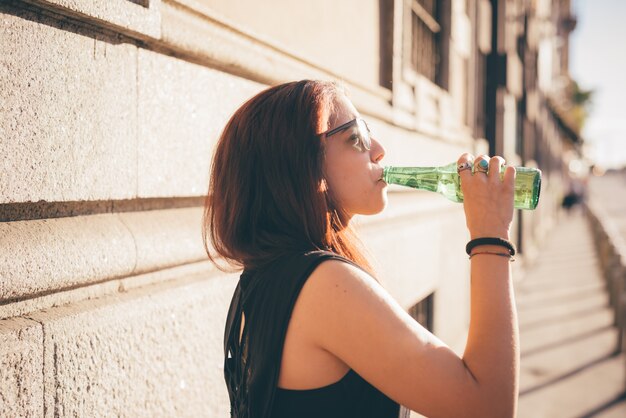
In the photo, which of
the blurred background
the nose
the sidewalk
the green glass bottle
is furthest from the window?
the nose

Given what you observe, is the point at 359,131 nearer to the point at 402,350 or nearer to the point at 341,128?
the point at 341,128

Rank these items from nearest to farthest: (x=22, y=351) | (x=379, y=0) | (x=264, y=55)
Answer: (x=22, y=351) < (x=264, y=55) < (x=379, y=0)

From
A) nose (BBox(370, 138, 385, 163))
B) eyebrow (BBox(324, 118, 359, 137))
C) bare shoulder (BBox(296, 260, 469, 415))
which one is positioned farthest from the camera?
nose (BBox(370, 138, 385, 163))

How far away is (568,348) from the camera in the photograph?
6.88 m

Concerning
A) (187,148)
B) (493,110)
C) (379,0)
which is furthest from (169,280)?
(493,110)

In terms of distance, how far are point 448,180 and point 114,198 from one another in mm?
1274

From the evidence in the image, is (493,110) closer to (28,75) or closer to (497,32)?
(497,32)

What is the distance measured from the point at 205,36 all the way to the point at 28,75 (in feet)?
2.99

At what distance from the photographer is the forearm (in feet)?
4.48

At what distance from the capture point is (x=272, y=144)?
5.14 ft

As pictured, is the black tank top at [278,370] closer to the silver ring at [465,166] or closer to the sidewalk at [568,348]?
the silver ring at [465,166]

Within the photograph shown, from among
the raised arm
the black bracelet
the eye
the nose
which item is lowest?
the raised arm

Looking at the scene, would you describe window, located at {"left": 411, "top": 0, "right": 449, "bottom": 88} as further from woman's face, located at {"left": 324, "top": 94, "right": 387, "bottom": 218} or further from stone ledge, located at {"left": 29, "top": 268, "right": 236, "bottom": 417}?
woman's face, located at {"left": 324, "top": 94, "right": 387, "bottom": 218}

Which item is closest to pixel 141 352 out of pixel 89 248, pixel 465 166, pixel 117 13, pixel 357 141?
pixel 89 248
